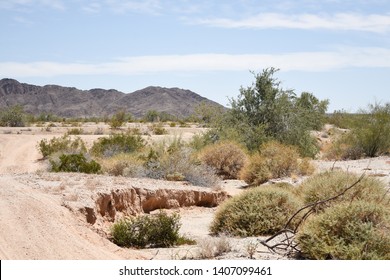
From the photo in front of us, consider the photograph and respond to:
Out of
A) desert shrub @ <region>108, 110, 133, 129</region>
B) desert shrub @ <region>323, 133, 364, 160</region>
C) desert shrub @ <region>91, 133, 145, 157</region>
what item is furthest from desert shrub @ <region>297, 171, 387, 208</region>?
desert shrub @ <region>108, 110, 133, 129</region>

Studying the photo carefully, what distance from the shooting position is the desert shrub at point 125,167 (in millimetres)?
23125

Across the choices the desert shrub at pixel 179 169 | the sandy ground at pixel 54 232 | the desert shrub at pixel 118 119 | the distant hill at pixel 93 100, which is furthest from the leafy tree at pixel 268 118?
the distant hill at pixel 93 100

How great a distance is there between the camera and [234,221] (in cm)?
1429

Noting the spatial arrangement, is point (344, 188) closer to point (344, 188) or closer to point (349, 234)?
point (344, 188)

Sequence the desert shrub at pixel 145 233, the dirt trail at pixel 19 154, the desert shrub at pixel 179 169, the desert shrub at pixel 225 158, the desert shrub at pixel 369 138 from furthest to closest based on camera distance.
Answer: the desert shrub at pixel 369 138 < the dirt trail at pixel 19 154 < the desert shrub at pixel 225 158 < the desert shrub at pixel 179 169 < the desert shrub at pixel 145 233

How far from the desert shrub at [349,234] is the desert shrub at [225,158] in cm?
1579

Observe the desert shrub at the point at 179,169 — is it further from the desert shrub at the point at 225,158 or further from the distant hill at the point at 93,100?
the distant hill at the point at 93,100

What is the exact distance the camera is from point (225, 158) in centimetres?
2764

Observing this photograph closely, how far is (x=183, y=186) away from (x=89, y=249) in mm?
10542

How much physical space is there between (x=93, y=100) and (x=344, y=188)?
11197cm

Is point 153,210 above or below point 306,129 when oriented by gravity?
below

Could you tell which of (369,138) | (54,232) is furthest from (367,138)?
(54,232)
